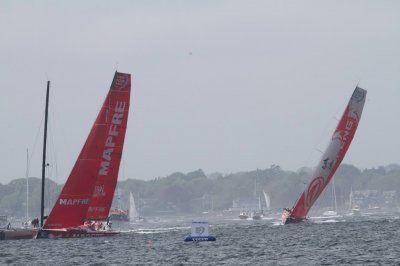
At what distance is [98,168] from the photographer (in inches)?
2707

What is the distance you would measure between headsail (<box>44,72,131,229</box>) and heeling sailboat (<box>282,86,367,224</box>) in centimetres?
2371

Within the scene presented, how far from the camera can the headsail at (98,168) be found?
6769 centimetres

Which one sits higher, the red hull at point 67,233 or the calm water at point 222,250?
the red hull at point 67,233

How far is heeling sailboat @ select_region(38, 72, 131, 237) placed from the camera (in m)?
67.7

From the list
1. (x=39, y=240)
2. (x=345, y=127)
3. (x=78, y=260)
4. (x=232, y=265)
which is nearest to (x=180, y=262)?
(x=232, y=265)

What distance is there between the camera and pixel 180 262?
47.9m

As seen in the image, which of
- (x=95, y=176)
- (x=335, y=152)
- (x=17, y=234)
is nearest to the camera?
(x=95, y=176)

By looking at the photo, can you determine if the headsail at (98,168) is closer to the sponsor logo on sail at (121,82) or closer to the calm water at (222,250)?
the sponsor logo on sail at (121,82)

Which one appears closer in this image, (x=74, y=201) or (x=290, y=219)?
(x=74, y=201)

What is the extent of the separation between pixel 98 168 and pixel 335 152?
1045 inches

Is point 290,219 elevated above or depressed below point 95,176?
below

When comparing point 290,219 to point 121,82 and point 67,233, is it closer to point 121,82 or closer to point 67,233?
point 121,82

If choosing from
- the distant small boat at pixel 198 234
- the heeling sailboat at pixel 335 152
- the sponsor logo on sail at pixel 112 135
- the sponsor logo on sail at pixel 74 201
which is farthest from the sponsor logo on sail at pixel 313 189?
the sponsor logo on sail at pixel 74 201

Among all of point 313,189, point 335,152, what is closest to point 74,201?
point 335,152
